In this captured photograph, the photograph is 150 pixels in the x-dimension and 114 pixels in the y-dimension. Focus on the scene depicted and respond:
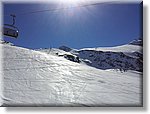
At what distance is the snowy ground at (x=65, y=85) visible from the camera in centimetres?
242

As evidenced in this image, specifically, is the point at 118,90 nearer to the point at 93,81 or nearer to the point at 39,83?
the point at 93,81

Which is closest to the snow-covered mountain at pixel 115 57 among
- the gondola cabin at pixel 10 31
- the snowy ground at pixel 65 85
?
the snowy ground at pixel 65 85

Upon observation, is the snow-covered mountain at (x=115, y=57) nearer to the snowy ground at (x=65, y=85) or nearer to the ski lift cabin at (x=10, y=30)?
the snowy ground at (x=65, y=85)

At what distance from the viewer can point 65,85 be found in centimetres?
245

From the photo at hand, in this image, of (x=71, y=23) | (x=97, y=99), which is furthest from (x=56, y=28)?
(x=97, y=99)

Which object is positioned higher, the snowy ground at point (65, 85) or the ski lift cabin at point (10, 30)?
the ski lift cabin at point (10, 30)

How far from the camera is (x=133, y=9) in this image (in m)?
2.51

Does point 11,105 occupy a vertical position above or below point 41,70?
below

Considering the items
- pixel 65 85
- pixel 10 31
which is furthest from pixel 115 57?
pixel 10 31

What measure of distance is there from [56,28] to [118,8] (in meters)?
0.57

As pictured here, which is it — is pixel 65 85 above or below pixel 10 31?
below

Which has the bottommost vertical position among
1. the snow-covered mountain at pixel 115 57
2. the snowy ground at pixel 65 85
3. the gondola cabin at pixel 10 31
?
the snowy ground at pixel 65 85

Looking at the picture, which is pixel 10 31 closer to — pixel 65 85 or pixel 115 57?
pixel 65 85

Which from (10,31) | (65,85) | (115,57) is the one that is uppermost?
(10,31)
